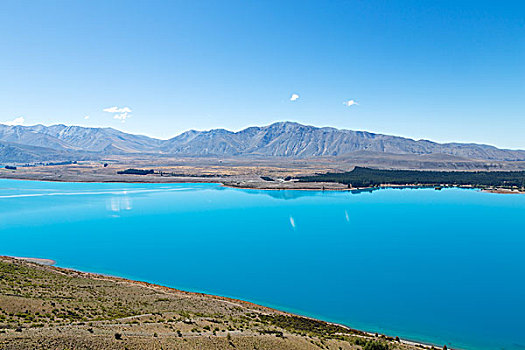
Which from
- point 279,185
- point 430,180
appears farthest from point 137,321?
point 430,180

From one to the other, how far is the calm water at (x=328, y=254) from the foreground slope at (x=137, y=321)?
3.83 m

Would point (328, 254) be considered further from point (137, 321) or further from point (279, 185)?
point (279, 185)

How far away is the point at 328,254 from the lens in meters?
34.4

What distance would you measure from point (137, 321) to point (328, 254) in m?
22.0

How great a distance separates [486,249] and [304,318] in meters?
25.1

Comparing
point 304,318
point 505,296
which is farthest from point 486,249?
point 304,318

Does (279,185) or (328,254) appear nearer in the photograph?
(328,254)

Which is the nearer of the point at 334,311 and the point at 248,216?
the point at 334,311

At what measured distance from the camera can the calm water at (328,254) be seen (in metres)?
22.4

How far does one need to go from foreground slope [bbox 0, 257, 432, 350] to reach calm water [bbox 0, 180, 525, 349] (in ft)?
12.6

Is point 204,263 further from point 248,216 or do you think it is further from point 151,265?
point 248,216

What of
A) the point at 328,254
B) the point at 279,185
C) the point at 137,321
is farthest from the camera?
the point at 279,185

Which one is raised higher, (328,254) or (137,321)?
(137,321)

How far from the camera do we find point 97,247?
36.8m
